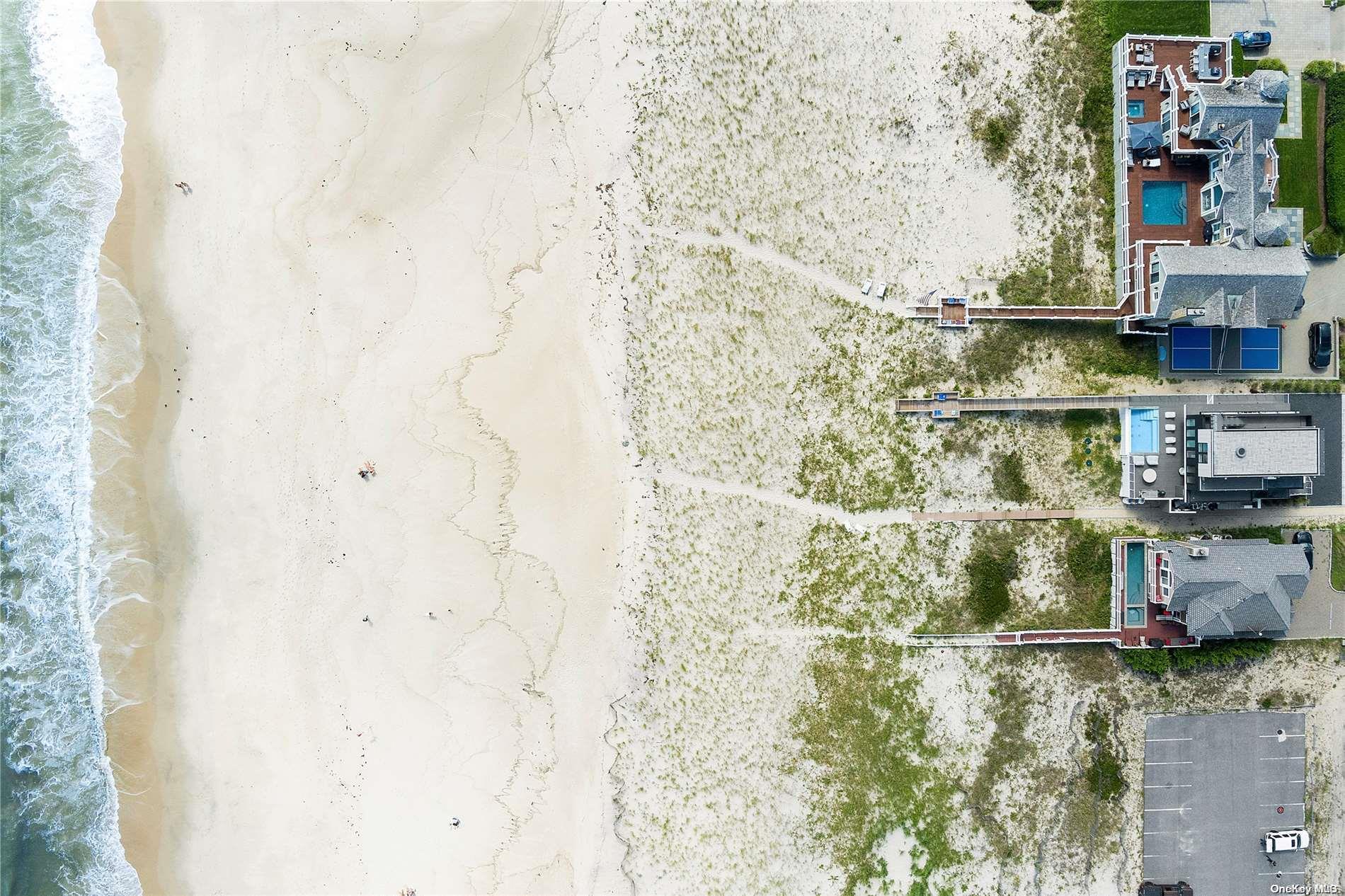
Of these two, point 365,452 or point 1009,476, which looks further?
point 1009,476

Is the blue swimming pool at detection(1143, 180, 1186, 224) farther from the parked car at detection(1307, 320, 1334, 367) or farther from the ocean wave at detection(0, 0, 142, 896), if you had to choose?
the ocean wave at detection(0, 0, 142, 896)

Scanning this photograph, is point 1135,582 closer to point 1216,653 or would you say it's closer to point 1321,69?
point 1216,653

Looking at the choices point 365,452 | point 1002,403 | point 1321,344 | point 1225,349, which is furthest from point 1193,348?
point 365,452

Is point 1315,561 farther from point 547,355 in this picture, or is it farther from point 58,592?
point 58,592

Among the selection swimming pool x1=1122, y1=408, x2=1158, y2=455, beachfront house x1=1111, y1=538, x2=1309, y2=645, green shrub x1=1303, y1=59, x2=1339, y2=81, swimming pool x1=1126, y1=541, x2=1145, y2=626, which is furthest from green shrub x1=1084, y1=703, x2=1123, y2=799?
green shrub x1=1303, y1=59, x2=1339, y2=81

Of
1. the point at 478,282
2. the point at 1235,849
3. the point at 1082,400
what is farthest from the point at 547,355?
the point at 1235,849

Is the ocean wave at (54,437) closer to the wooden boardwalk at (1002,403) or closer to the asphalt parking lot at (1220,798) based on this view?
the wooden boardwalk at (1002,403)

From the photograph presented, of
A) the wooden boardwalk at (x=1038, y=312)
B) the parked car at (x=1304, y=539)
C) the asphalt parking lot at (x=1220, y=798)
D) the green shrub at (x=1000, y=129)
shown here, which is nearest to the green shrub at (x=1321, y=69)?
the green shrub at (x=1000, y=129)
